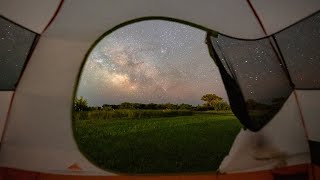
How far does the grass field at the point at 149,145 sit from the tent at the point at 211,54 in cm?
8

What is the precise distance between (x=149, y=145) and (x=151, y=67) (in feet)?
1.88

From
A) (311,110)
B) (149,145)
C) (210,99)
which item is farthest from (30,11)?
(311,110)

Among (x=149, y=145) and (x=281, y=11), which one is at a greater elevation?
(x=281, y=11)

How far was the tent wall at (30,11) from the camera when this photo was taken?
5.78 feet

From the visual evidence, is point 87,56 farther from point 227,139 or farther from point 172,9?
point 227,139

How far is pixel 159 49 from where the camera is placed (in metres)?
2.30

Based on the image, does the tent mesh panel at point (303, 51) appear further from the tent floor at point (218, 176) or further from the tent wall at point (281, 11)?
the tent floor at point (218, 176)

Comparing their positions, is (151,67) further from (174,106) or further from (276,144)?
(276,144)

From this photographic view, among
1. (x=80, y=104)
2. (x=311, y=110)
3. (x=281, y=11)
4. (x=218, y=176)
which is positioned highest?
(x=281, y=11)

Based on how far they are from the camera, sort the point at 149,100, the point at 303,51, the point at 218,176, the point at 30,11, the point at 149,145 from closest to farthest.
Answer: the point at 30,11 < the point at 303,51 < the point at 218,176 < the point at 149,145 < the point at 149,100

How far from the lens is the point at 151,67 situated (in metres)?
2.38

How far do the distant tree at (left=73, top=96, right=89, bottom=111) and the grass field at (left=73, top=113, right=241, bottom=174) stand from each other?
0.28 feet

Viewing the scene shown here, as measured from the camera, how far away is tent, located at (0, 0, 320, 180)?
187 cm

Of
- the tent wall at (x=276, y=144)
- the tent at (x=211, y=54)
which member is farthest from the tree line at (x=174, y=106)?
the tent wall at (x=276, y=144)
